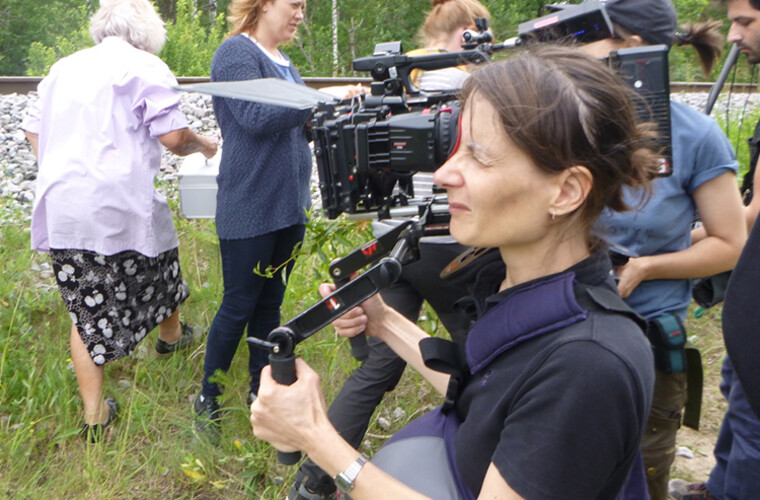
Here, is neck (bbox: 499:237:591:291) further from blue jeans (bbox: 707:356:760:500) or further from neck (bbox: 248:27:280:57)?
neck (bbox: 248:27:280:57)

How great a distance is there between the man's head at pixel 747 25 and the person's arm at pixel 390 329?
5.30 ft

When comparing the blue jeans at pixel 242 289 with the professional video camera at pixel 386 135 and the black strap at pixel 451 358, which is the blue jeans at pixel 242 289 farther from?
the black strap at pixel 451 358

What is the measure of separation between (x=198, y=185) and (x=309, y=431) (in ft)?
8.33

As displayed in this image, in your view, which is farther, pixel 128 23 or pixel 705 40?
pixel 128 23

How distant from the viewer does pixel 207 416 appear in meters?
3.29

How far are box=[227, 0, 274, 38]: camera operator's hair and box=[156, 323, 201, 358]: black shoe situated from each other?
1.53m

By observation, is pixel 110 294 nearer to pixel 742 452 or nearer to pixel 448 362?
pixel 448 362

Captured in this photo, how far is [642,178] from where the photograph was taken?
1.53 meters

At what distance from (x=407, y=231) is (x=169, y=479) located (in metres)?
1.86

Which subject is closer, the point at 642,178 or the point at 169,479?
the point at 642,178

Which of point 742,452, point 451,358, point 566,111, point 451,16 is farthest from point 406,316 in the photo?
point 451,16

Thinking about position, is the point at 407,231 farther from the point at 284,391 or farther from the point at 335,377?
the point at 335,377

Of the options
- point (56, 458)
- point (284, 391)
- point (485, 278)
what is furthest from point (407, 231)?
point (56, 458)

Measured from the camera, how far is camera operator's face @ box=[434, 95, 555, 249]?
1.40 meters
